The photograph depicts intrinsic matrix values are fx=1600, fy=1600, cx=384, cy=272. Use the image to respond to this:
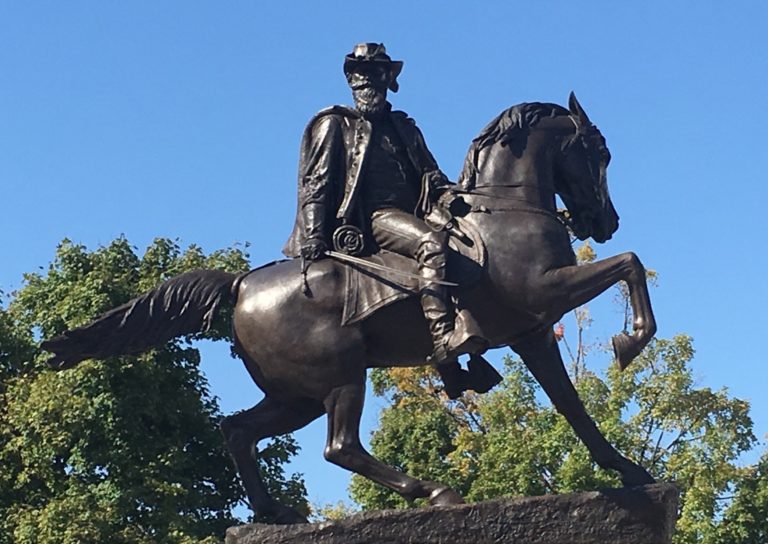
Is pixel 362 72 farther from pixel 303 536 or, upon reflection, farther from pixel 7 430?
pixel 7 430

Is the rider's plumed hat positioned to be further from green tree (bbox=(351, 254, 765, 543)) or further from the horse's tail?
green tree (bbox=(351, 254, 765, 543))

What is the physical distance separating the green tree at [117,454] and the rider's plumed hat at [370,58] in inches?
498

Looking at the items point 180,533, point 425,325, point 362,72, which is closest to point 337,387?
point 425,325

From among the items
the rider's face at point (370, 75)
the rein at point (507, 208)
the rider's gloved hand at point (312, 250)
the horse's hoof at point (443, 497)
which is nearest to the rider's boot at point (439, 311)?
the rein at point (507, 208)

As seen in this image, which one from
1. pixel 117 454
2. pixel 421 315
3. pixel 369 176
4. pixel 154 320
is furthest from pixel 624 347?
pixel 117 454

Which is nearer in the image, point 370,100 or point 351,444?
point 351,444

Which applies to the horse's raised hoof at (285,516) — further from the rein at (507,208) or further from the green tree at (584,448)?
the green tree at (584,448)

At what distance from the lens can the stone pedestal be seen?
32.4 feet

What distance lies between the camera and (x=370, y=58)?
1125 centimetres

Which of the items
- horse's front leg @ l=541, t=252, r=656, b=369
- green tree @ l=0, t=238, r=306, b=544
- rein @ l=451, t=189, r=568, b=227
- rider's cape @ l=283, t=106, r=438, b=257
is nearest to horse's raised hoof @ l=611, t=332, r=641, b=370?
horse's front leg @ l=541, t=252, r=656, b=369

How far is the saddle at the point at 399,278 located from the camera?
10.5 metres

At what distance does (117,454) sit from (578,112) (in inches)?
577

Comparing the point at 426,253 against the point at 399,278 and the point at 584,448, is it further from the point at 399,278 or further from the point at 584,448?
the point at 584,448

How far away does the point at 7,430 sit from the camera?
24922 millimetres
